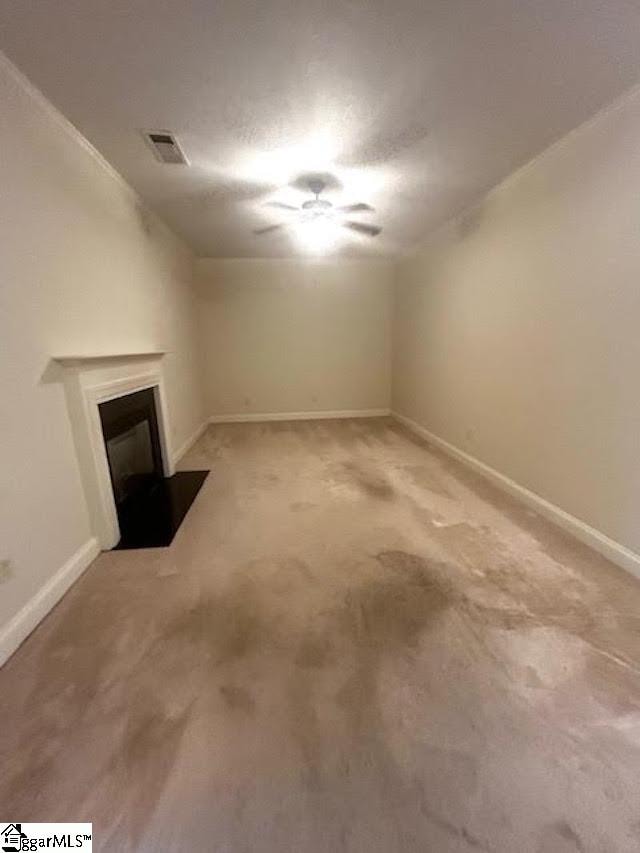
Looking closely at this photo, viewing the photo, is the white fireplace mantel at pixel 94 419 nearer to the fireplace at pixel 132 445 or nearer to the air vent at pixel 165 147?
the fireplace at pixel 132 445

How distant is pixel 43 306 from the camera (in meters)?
2.02

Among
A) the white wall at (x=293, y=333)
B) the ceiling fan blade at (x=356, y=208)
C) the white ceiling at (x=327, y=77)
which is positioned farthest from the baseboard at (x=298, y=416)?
the white ceiling at (x=327, y=77)

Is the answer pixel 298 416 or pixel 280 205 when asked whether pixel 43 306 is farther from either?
pixel 298 416

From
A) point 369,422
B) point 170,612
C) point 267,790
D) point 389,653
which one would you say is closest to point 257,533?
point 170,612

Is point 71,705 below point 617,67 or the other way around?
below

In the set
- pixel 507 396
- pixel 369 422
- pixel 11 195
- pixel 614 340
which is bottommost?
pixel 369 422

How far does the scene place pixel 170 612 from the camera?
6.15 ft

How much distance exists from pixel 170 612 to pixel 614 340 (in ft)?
8.97

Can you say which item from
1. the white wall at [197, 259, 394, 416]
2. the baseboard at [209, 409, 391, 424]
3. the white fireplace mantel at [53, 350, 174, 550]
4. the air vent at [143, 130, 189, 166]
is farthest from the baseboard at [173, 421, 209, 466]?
the air vent at [143, 130, 189, 166]

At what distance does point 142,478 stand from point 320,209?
2811 millimetres

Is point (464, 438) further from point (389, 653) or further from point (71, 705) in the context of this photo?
point (71, 705)

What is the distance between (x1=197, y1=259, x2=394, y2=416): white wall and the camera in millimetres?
6000

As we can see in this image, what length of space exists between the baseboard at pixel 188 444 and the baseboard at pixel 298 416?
0.41 metres

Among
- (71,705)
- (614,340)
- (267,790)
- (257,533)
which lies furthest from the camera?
(257,533)
